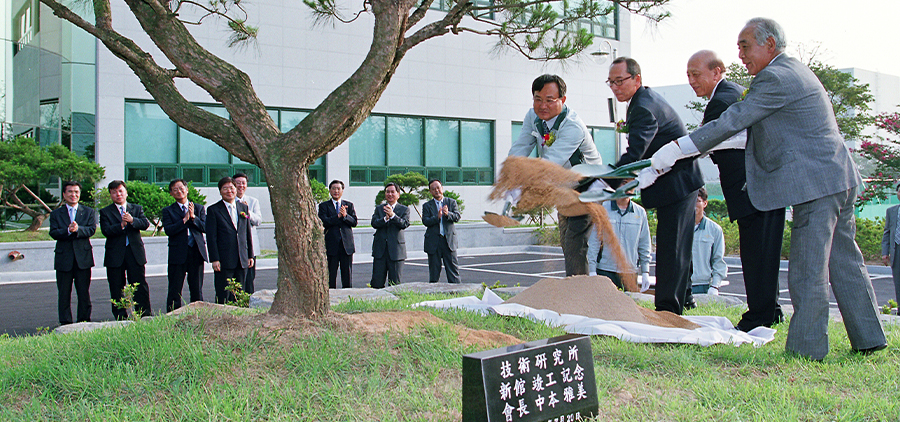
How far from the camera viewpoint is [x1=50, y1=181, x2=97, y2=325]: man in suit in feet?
22.3

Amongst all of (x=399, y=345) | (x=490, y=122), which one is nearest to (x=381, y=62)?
(x=399, y=345)

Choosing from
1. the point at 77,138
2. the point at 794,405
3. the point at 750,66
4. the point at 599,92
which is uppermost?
the point at 599,92

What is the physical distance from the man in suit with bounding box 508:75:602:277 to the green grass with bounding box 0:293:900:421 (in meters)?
1.67

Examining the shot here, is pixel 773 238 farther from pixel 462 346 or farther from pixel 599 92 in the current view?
pixel 599 92

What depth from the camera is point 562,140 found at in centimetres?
521

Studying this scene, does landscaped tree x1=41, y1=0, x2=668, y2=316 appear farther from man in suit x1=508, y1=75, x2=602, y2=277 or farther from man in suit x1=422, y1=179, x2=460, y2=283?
man in suit x1=422, y1=179, x2=460, y2=283

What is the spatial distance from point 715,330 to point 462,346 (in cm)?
174

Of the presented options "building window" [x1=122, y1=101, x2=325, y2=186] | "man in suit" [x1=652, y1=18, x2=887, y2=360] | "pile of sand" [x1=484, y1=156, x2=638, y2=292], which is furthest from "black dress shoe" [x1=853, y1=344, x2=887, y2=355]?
"building window" [x1=122, y1=101, x2=325, y2=186]

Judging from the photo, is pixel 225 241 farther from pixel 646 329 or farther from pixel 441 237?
pixel 646 329

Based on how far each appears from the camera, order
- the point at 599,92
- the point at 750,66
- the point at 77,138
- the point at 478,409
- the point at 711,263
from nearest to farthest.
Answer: the point at 478,409 → the point at 750,66 → the point at 711,263 → the point at 77,138 → the point at 599,92

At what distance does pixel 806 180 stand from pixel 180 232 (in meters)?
6.23

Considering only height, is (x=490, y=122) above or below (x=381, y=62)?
above

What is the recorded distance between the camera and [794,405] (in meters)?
2.94

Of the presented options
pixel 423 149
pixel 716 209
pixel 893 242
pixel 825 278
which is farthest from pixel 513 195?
pixel 716 209
